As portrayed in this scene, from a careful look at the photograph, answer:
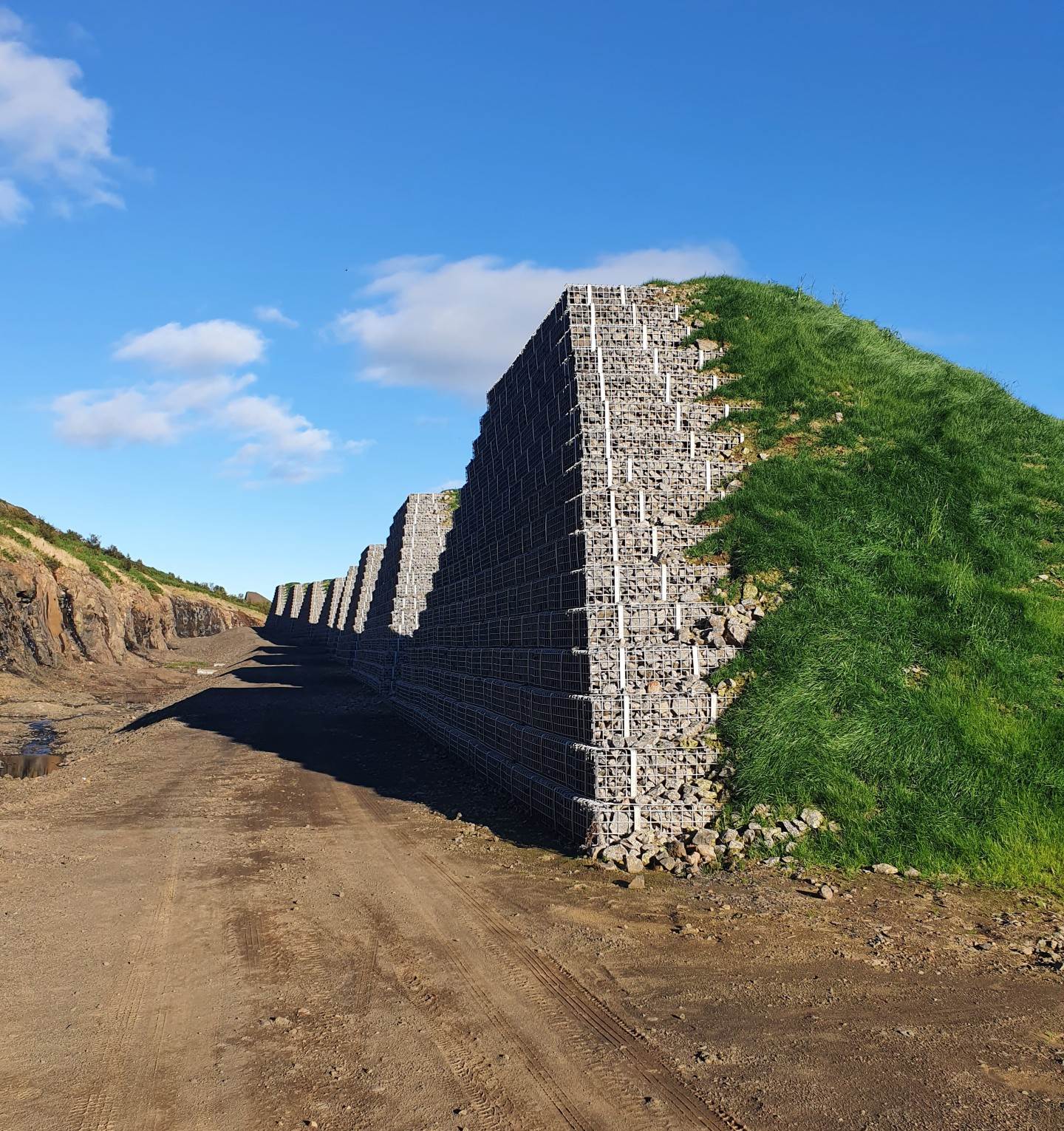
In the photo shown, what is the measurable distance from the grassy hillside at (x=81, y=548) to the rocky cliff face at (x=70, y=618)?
100 centimetres

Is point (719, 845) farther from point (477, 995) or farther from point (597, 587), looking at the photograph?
point (477, 995)

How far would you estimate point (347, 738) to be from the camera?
792 inches

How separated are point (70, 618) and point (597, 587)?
38.9 meters

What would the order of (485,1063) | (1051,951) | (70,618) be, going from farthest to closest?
(70,618), (1051,951), (485,1063)

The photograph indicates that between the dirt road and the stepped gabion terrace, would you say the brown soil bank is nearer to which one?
the stepped gabion terrace

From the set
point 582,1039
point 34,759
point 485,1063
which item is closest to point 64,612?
point 34,759

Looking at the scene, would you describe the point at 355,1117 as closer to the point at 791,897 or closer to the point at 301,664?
the point at 791,897

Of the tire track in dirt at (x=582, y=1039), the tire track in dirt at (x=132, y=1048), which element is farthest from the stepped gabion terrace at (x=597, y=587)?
the tire track in dirt at (x=132, y=1048)

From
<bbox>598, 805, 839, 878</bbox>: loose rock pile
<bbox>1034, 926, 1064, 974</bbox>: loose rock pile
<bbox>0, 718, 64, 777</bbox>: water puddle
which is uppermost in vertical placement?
<bbox>598, 805, 839, 878</bbox>: loose rock pile

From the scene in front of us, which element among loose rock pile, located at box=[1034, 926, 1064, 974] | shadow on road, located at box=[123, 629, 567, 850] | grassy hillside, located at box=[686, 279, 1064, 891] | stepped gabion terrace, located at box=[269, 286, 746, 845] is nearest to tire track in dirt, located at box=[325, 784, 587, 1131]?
stepped gabion terrace, located at box=[269, 286, 746, 845]

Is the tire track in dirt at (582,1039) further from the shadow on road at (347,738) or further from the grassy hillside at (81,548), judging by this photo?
the grassy hillside at (81,548)

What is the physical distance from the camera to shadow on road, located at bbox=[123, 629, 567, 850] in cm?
1254

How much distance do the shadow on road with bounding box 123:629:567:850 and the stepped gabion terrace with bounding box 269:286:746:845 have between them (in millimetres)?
477

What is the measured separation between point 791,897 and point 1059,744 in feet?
14.0
